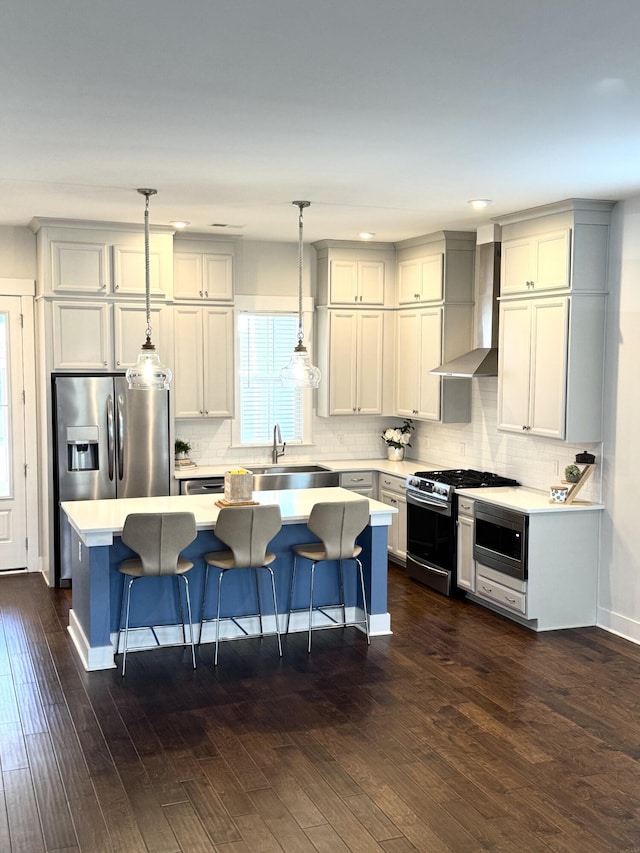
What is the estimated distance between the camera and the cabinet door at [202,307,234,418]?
25.6 ft

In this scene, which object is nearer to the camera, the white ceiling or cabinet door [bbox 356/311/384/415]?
the white ceiling

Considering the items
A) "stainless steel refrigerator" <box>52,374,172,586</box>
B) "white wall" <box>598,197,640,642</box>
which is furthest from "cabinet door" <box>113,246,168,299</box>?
"white wall" <box>598,197,640,642</box>

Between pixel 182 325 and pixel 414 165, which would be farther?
pixel 182 325

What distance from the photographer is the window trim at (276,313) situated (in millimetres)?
8180

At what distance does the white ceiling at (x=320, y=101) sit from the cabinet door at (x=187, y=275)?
5.27 ft

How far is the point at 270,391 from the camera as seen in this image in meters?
8.42

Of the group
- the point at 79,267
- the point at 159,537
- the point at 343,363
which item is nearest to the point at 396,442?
the point at 343,363

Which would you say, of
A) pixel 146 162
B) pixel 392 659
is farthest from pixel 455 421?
pixel 146 162

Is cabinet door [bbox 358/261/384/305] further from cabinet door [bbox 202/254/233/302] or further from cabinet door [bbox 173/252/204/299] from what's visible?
cabinet door [bbox 173/252/204/299]

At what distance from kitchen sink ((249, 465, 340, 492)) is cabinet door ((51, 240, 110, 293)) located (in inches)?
82.4

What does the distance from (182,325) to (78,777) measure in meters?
4.49

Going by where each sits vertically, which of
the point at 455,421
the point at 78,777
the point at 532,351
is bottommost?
the point at 78,777

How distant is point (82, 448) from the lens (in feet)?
23.4

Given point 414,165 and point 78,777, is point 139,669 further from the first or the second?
point 414,165
